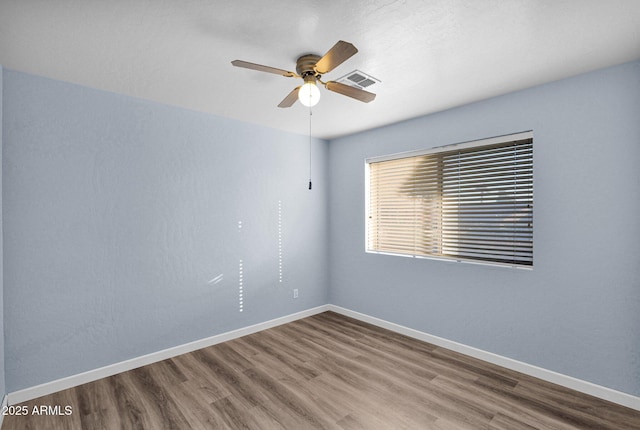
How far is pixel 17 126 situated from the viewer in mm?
2355

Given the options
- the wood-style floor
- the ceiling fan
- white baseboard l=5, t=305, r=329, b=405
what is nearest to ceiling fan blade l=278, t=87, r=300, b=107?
the ceiling fan

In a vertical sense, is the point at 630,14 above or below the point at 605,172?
above

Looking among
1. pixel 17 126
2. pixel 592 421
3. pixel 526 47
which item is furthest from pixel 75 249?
pixel 592 421

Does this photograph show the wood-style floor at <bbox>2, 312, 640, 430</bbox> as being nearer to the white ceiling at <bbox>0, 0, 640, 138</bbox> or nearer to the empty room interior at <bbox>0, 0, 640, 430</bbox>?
the empty room interior at <bbox>0, 0, 640, 430</bbox>

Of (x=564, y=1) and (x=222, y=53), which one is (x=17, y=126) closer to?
(x=222, y=53)

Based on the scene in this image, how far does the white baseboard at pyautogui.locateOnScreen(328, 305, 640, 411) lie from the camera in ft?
7.58

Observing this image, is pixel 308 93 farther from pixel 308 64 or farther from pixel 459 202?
pixel 459 202

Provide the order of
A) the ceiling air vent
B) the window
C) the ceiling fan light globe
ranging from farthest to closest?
the window → the ceiling air vent → the ceiling fan light globe

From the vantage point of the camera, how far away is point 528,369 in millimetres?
2729

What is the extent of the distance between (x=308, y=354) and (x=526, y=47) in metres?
3.13

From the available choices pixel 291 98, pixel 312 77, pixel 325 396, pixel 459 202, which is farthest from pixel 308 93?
pixel 325 396

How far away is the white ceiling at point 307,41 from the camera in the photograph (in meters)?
1.67

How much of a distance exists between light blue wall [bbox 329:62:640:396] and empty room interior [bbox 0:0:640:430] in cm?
1

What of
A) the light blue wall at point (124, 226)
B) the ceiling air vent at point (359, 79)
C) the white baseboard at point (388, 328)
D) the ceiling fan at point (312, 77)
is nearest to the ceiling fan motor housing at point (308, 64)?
the ceiling fan at point (312, 77)
